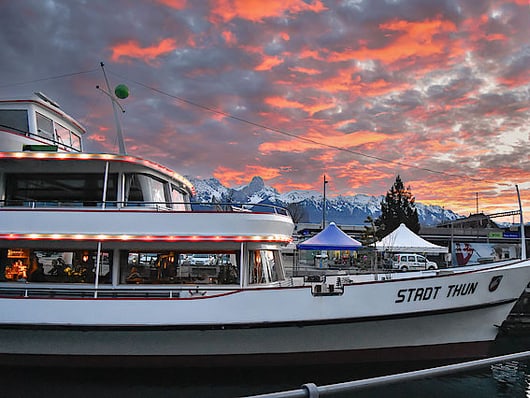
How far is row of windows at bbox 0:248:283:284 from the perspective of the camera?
10914 mm

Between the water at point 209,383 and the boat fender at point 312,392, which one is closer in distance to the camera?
the boat fender at point 312,392

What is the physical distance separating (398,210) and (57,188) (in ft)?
161

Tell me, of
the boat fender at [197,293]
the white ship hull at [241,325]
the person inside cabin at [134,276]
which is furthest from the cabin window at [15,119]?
Result: the boat fender at [197,293]

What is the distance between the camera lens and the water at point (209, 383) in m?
9.41

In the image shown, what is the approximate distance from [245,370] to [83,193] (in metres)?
5.97

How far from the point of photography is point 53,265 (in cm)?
1102

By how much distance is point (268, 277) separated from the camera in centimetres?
1144

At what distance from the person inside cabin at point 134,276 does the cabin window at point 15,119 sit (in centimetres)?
564

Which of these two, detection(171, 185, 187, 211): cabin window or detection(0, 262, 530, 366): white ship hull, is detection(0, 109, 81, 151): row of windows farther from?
detection(0, 262, 530, 366): white ship hull

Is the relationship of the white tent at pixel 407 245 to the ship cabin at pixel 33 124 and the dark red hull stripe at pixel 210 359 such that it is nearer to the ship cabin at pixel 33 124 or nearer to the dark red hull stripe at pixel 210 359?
the dark red hull stripe at pixel 210 359

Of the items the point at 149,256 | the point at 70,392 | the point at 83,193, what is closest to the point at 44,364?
the point at 70,392

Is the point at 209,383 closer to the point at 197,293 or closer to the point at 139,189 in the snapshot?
the point at 197,293

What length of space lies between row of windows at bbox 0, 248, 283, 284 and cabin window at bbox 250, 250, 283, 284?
2cm

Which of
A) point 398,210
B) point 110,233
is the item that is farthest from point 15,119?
point 398,210
